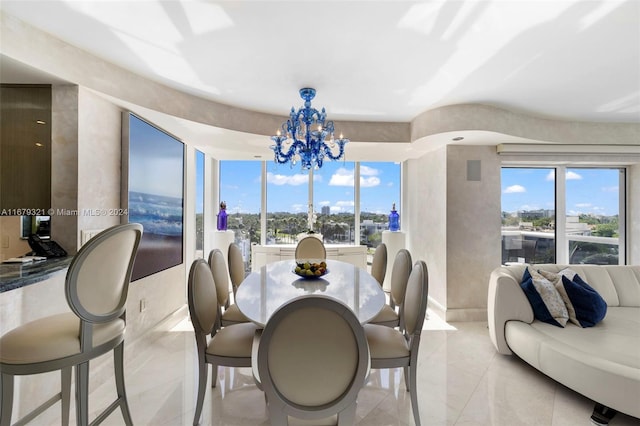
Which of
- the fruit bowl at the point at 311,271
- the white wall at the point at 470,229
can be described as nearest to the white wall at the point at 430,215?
the white wall at the point at 470,229

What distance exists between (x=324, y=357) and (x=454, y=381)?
Answer: 5.92 ft

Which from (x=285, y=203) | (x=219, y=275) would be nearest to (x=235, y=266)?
(x=219, y=275)

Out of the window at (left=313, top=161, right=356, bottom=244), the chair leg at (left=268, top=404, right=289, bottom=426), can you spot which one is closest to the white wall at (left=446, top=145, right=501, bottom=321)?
the window at (left=313, top=161, right=356, bottom=244)

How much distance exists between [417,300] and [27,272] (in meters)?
2.16

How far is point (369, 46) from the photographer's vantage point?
1863 millimetres

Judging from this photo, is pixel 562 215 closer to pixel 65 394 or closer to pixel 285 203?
pixel 285 203

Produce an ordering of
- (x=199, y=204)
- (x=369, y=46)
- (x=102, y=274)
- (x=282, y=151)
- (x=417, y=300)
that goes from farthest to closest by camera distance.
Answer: (x=199, y=204) < (x=282, y=151) < (x=369, y=46) < (x=417, y=300) < (x=102, y=274)

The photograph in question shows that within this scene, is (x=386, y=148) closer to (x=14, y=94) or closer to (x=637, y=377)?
(x=637, y=377)

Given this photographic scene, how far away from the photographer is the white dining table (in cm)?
151

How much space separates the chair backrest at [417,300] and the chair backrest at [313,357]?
0.77 metres

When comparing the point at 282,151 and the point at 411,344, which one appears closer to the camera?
the point at 411,344

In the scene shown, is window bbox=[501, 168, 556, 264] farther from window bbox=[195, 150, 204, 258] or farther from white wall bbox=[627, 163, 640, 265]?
window bbox=[195, 150, 204, 258]

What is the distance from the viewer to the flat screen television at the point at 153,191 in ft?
8.14

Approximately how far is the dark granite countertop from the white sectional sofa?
3.27m
